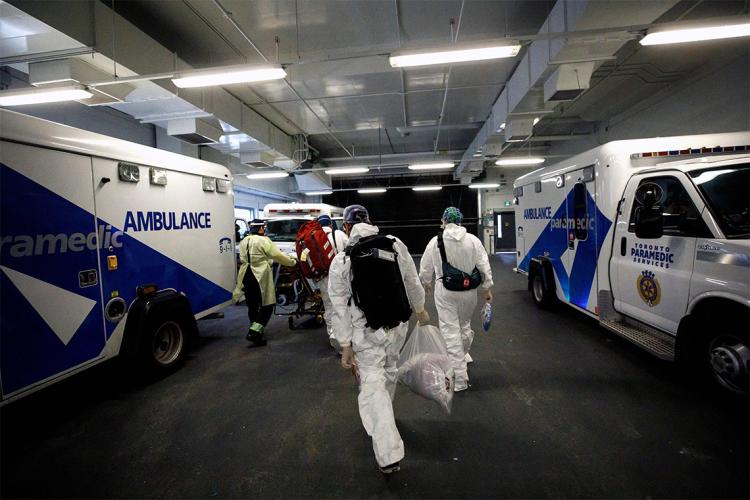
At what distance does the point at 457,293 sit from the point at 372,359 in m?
1.34

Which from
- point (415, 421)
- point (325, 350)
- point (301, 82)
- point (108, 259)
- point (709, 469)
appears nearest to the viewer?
point (709, 469)

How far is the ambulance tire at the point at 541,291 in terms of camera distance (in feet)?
20.2

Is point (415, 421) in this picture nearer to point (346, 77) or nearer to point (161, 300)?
point (161, 300)

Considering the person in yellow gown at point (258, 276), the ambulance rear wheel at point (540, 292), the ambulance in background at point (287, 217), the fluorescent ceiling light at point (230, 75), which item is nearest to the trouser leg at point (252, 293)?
the person in yellow gown at point (258, 276)

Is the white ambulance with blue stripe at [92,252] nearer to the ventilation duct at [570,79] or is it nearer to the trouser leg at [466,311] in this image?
the trouser leg at [466,311]

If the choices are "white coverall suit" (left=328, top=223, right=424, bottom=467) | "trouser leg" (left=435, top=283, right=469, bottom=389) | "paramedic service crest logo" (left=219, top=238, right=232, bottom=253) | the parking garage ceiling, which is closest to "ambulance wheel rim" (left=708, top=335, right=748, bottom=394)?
"trouser leg" (left=435, top=283, right=469, bottom=389)

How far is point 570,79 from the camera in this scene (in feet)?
17.6

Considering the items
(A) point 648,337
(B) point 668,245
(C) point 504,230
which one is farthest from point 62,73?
(C) point 504,230

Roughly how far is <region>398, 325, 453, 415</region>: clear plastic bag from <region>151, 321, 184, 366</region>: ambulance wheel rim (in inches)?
118

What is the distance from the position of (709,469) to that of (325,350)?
3837mm

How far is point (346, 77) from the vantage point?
276 inches

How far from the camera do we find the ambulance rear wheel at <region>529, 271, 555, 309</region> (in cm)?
617

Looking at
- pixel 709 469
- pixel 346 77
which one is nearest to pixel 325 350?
pixel 709 469

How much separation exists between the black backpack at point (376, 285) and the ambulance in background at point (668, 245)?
2554 mm
